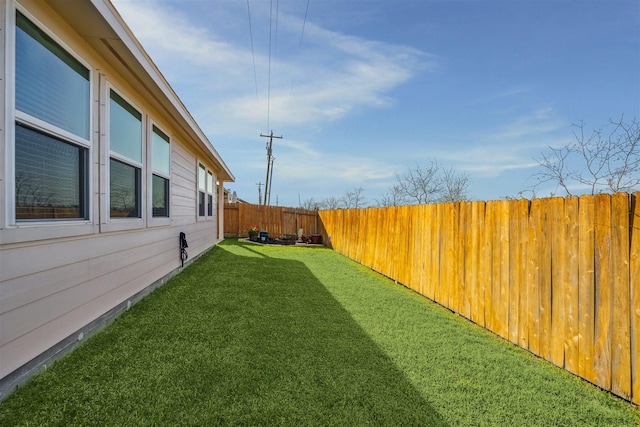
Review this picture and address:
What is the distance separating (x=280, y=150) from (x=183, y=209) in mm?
17817

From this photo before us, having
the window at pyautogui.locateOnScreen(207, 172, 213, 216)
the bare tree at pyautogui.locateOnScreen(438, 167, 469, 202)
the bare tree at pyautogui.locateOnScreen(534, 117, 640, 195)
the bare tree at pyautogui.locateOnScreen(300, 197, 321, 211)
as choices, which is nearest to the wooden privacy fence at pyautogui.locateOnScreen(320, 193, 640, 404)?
the bare tree at pyautogui.locateOnScreen(534, 117, 640, 195)

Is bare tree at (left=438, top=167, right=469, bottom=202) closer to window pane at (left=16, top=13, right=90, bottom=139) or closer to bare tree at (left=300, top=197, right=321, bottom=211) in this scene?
window pane at (left=16, top=13, right=90, bottom=139)

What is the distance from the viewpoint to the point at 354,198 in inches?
640

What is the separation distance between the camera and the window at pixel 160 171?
15.7ft

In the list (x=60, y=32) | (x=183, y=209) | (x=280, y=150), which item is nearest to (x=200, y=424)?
(x=60, y=32)

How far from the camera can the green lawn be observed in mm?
1867

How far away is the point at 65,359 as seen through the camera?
2463 millimetres

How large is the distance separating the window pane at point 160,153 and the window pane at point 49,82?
1978mm

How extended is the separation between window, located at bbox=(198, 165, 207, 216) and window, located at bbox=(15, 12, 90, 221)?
18.3 ft

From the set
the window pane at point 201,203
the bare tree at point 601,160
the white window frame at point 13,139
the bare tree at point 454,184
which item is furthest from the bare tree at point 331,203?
the white window frame at point 13,139

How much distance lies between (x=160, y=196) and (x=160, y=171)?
16.4 inches

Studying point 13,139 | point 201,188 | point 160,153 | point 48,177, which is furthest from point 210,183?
point 13,139

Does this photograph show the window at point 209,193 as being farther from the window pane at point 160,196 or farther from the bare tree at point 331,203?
the bare tree at point 331,203

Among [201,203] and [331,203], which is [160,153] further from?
[331,203]
